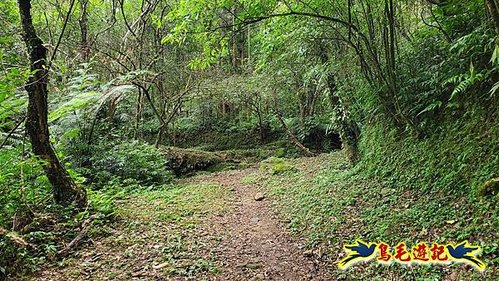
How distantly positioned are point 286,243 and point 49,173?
3891 mm

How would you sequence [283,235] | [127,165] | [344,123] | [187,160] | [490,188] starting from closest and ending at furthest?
[490,188] → [283,235] → [344,123] → [127,165] → [187,160]

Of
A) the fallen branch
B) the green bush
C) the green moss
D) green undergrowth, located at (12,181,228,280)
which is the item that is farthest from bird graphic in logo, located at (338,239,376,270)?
the green bush

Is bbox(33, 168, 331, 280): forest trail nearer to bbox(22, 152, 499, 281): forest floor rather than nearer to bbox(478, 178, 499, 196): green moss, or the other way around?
bbox(22, 152, 499, 281): forest floor

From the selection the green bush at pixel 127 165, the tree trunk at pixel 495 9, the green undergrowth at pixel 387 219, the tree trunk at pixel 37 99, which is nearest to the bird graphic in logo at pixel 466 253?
→ the green undergrowth at pixel 387 219

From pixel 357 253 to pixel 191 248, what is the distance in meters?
2.29

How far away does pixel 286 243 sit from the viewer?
5027 millimetres

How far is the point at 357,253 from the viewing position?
4129 millimetres

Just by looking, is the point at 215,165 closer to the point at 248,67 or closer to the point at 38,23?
the point at 248,67

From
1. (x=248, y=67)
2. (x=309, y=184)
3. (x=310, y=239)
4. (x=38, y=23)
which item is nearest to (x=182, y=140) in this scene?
(x=248, y=67)

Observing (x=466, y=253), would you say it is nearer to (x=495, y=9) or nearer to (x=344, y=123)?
(x=495, y=9)

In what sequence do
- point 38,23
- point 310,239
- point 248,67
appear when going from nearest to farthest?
1. point 310,239
2. point 38,23
3. point 248,67

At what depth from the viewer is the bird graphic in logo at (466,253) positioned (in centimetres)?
293

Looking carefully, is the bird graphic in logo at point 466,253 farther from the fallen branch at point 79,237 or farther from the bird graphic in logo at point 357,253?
the fallen branch at point 79,237

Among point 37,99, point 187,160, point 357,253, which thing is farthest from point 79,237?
point 187,160
